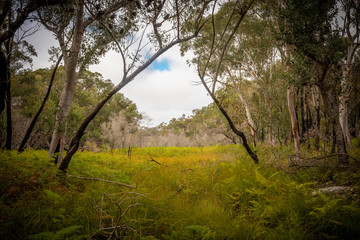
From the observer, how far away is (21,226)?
178cm

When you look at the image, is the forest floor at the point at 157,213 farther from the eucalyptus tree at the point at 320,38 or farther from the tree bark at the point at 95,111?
the eucalyptus tree at the point at 320,38

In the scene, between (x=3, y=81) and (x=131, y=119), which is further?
(x=131, y=119)

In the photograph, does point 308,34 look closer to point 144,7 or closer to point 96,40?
point 144,7

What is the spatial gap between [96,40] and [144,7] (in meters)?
1.79

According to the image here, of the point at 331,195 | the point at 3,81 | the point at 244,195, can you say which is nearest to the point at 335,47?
the point at 331,195

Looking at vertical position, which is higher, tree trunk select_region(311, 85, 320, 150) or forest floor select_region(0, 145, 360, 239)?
tree trunk select_region(311, 85, 320, 150)

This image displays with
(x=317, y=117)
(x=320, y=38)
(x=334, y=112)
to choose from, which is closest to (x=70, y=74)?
(x=334, y=112)

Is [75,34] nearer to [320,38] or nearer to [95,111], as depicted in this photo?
[95,111]

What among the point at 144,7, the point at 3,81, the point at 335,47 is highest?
the point at 144,7

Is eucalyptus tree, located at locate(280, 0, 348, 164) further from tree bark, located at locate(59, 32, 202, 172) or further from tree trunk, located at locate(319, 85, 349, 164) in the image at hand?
tree bark, located at locate(59, 32, 202, 172)

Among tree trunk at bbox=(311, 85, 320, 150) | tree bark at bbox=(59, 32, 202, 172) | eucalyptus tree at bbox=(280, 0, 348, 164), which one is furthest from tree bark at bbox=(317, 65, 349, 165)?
tree bark at bbox=(59, 32, 202, 172)

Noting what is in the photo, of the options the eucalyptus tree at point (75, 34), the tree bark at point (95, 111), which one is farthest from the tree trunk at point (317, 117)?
the eucalyptus tree at point (75, 34)

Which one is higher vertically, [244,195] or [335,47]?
[335,47]

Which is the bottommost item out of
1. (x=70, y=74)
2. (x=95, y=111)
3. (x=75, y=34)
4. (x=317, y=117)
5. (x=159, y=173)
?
(x=159, y=173)
